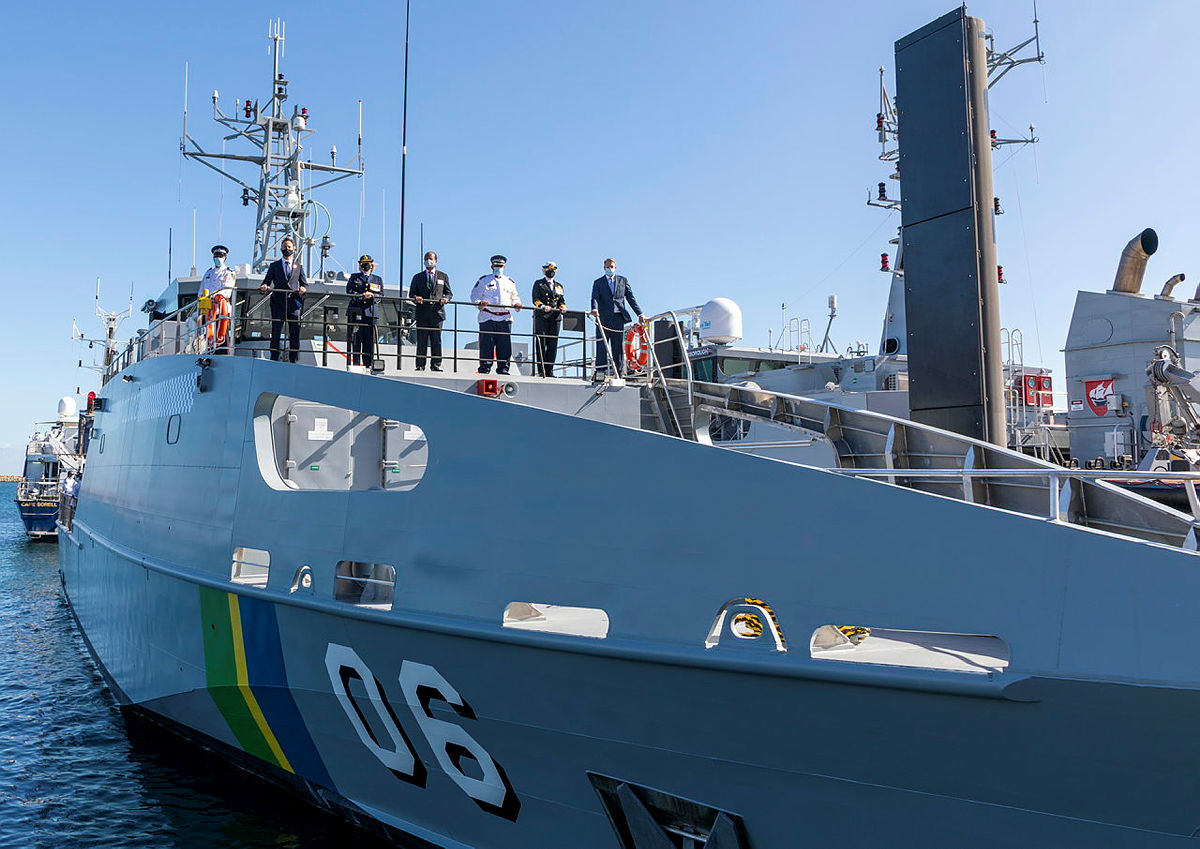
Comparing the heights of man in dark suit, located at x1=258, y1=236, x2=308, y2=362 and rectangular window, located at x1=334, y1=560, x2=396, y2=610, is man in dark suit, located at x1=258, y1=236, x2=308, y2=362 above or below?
above

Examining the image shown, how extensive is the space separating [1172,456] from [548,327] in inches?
362

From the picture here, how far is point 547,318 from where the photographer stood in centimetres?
782

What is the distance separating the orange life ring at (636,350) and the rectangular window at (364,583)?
2.97 metres

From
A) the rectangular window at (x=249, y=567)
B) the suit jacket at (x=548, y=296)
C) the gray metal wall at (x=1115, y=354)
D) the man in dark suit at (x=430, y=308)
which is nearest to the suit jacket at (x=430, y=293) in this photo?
the man in dark suit at (x=430, y=308)

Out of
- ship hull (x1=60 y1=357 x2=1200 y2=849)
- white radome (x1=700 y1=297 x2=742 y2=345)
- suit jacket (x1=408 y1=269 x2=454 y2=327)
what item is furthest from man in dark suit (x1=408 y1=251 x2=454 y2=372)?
white radome (x1=700 y1=297 x2=742 y2=345)

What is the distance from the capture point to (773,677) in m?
3.83

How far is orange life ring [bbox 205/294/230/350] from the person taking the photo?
7.86m

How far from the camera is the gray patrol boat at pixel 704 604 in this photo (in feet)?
10.7

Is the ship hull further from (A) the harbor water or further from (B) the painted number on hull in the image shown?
(A) the harbor water

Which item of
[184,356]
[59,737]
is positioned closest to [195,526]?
[184,356]

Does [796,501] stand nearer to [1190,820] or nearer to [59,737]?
[1190,820]

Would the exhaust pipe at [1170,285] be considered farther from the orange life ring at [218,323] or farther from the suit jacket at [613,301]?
the orange life ring at [218,323]

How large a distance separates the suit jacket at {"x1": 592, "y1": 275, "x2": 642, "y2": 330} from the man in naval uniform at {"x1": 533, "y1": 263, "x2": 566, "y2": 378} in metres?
0.34

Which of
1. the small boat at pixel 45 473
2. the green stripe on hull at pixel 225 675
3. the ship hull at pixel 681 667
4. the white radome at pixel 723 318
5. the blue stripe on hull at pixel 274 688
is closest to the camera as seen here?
the ship hull at pixel 681 667
